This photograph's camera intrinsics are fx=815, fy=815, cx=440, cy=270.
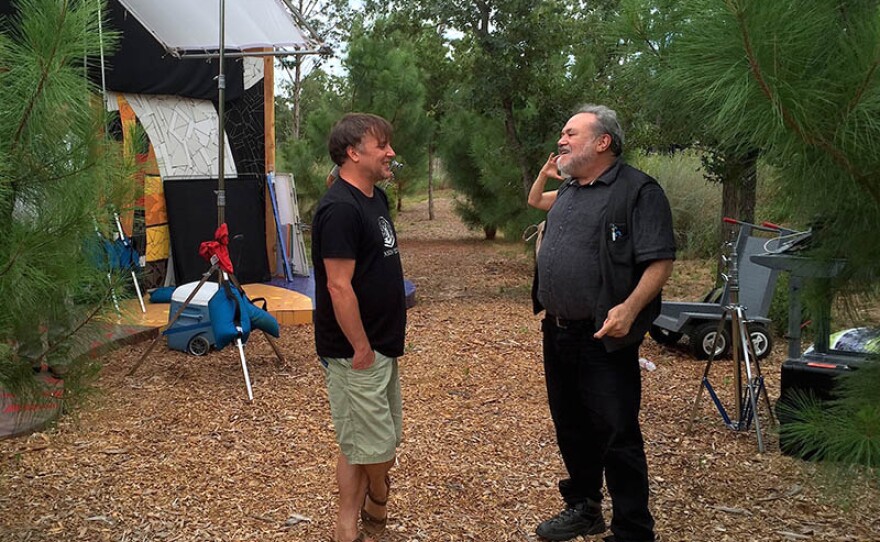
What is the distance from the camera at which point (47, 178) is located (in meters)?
2.49

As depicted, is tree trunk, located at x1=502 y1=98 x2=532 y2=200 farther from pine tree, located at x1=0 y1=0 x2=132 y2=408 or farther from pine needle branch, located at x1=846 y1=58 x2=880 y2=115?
pine needle branch, located at x1=846 y1=58 x2=880 y2=115

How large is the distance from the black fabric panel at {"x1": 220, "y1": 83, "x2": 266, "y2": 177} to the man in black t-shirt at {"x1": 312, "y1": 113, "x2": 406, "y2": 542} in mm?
6117

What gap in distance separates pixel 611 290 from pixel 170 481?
222 centimetres

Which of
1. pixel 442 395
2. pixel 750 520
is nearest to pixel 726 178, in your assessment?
pixel 442 395

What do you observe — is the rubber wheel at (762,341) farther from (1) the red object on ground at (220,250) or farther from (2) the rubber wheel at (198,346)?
(2) the rubber wheel at (198,346)

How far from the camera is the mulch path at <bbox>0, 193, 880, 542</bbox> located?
3.30 metres

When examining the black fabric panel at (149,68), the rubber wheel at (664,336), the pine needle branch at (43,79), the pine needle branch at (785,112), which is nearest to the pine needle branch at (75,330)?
the pine needle branch at (43,79)

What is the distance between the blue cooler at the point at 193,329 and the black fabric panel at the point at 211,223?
7.32ft

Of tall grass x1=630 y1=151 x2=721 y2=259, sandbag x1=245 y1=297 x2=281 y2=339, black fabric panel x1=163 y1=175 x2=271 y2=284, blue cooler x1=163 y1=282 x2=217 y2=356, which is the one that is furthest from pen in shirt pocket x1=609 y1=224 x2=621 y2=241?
tall grass x1=630 y1=151 x2=721 y2=259

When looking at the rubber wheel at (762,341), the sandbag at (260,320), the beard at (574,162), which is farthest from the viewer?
the rubber wheel at (762,341)

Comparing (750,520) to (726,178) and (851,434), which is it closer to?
(851,434)

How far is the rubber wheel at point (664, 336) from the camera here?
6.50 m

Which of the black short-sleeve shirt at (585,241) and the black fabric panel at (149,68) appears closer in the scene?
the black short-sleeve shirt at (585,241)

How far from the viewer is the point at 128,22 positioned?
723 centimetres
